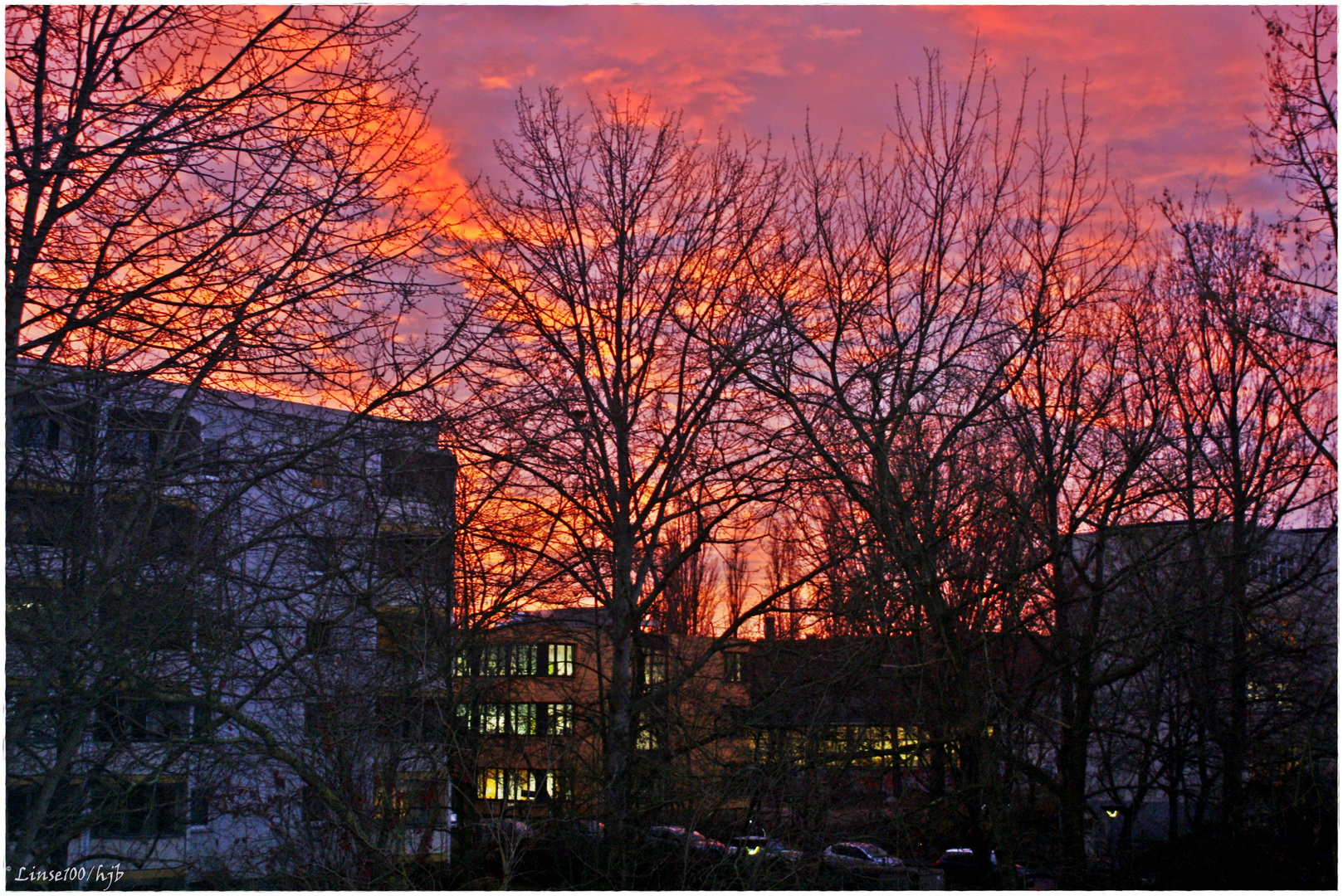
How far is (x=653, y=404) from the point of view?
1315 centimetres

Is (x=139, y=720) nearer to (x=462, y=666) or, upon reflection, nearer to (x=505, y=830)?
(x=505, y=830)

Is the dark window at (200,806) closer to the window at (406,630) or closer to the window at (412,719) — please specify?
the window at (412,719)

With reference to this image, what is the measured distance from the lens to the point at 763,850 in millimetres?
8859

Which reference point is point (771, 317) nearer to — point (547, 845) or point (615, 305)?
point (615, 305)

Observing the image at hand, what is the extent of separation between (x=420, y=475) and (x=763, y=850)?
16.3 feet

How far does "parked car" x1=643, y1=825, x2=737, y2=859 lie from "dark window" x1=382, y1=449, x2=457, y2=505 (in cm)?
424

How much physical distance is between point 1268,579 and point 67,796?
15.6 metres

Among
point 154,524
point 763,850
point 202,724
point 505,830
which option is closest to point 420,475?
point 154,524

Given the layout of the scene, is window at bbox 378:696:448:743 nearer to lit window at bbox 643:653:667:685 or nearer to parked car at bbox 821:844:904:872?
lit window at bbox 643:653:667:685

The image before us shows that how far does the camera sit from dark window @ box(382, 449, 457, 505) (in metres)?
8.06

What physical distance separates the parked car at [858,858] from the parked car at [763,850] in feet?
1.22

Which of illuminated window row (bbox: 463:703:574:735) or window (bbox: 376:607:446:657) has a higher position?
window (bbox: 376:607:446:657)

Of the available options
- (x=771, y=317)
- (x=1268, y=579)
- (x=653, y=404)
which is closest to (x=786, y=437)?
(x=771, y=317)

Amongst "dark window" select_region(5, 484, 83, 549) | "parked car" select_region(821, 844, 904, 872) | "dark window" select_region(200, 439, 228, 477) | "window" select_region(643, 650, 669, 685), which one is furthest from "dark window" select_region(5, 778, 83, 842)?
"window" select_region(643, 650, 669, 685)
